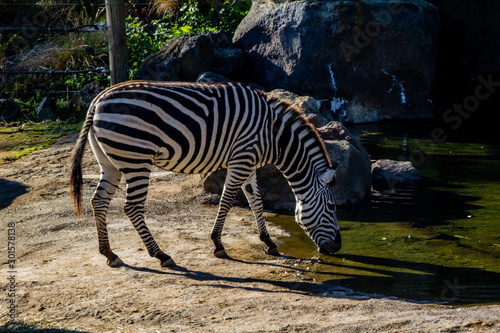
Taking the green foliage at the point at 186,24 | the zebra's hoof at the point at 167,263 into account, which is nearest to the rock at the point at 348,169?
the zebra's hoof at the point at 167,263

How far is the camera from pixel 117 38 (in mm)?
10234

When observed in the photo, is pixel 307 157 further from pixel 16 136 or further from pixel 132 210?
pixel 16 136

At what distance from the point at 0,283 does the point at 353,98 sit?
30.9 ft

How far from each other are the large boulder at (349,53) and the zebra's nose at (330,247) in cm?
705

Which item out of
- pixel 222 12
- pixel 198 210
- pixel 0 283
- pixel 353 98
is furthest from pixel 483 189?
pixel 222 12

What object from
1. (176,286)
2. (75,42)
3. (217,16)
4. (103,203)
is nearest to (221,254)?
(176,286)

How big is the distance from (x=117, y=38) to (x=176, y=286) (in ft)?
21.1

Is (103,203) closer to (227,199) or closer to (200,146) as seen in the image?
(200,146)

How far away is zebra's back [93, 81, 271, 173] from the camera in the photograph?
5328 mm

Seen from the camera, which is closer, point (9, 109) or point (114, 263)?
point (114, 263)

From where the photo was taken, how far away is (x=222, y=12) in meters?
14.9

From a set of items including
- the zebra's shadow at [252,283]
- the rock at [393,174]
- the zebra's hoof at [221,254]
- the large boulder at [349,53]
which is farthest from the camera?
the large boulder at [349,53]

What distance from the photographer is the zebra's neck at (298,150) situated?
235 inches

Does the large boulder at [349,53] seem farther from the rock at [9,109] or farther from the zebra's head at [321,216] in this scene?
the zebra's head at [321,216]
